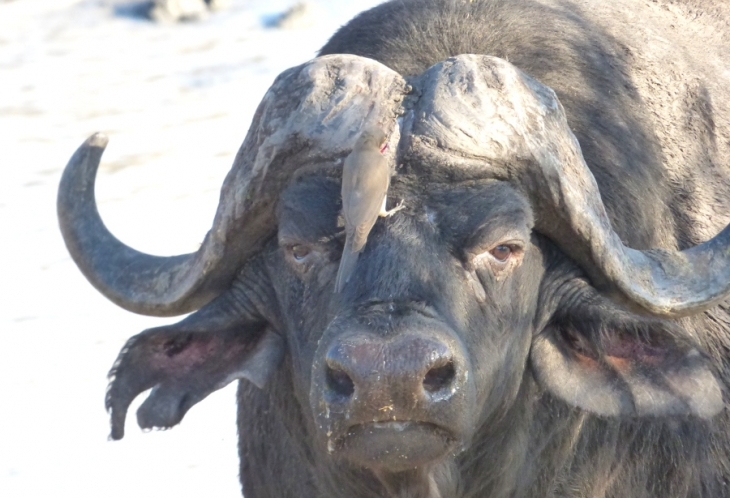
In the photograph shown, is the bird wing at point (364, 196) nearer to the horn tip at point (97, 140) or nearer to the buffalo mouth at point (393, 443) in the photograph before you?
the buffalo mouth at point (393, 443)

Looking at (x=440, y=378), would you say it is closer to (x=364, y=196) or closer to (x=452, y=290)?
(x=452, y=290)

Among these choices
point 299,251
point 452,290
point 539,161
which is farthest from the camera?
point 299,251

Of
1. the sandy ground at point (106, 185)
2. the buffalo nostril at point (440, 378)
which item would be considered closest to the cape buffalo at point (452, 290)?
the buffalo nostril at point (440, 378)

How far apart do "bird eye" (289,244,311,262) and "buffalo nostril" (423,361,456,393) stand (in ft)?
2.21

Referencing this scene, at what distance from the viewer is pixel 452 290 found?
3.47 metres

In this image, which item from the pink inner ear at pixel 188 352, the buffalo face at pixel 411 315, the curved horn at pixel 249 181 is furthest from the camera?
the pink inner ear at pixel 188 352

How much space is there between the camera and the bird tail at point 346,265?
343 cm

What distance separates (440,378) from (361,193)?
53 cm

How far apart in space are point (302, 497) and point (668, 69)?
2267 mm

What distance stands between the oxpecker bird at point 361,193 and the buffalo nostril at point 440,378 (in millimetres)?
395

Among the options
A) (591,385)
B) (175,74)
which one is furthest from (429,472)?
(175,74)

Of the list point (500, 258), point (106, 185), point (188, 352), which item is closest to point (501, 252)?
point (500, 258)

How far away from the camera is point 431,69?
381 cm

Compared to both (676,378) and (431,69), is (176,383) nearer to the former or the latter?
(431,69)
